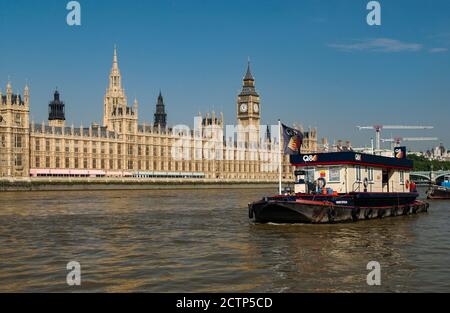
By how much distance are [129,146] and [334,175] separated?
343 ft

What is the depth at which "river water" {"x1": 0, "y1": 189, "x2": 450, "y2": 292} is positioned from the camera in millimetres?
17188

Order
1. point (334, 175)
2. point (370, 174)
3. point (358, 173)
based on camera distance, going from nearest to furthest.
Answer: point (334, 175) → point (358, 173) → point (370, 174)

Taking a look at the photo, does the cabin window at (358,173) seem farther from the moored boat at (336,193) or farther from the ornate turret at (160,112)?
the ornate turret at (160,112)

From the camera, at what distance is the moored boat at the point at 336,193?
1351 inches

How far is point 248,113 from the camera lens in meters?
194

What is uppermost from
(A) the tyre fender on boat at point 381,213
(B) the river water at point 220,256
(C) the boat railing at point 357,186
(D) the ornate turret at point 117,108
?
(D) the ornate turret at point 117,108

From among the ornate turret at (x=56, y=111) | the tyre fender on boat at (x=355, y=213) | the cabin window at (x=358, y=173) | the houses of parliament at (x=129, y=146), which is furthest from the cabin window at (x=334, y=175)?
the ornate turret at (x=56, y=111)

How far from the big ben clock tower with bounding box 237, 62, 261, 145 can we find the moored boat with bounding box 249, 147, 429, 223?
146257 millimetres

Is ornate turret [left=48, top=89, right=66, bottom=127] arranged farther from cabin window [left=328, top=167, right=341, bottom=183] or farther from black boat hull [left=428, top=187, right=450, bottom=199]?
cabin window [left=328, top=167, right=341, bottom=183]

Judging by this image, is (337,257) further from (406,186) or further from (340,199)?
(406,186)

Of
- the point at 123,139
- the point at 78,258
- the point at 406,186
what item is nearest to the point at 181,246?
the point at 78,258

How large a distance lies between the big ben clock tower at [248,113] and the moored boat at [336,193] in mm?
146257

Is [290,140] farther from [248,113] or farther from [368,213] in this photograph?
[248,113]

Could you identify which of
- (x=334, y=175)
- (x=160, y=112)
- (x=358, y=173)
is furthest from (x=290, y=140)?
(x=160, y=112)
